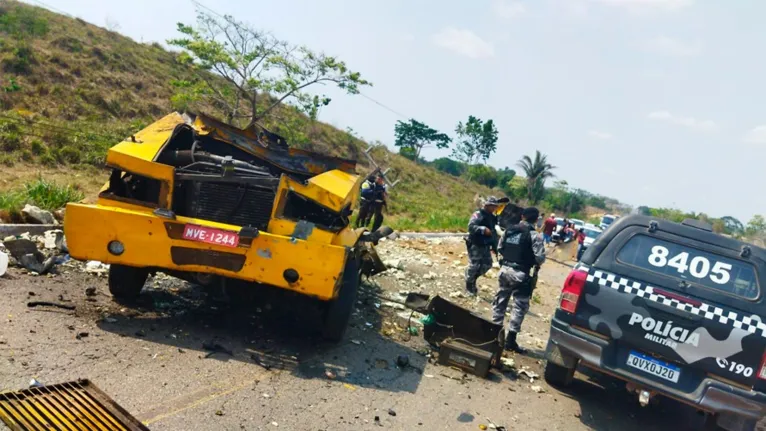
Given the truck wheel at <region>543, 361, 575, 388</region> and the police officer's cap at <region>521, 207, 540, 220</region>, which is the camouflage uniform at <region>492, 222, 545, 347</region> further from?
the truck wheel at <region>543, 361, 575, 388</region>

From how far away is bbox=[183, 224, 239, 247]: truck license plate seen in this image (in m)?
4.60

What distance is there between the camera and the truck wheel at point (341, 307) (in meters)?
5.05

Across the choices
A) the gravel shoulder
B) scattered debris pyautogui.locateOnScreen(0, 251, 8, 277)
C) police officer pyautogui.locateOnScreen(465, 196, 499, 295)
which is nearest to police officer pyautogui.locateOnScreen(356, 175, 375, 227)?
police officer pyautogui.locateOnScreen(465, 196, 499, 295)

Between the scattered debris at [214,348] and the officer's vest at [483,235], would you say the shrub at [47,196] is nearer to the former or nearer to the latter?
the scattered debris at [214,348]

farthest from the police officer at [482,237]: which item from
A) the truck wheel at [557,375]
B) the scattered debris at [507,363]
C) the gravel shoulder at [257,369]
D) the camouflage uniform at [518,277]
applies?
the truck wheel at [557,375]

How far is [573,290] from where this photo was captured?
4684 mm

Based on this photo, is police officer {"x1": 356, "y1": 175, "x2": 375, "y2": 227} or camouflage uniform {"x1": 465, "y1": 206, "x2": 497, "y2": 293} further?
police officer {"x1": 356, "y1": 175, "x2": 375, "y2": 227}

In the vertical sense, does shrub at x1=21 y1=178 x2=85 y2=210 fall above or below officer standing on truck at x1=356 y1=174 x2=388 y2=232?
below

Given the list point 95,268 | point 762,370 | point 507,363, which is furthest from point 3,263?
point 762,370

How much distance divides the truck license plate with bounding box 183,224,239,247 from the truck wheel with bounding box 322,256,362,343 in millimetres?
1008

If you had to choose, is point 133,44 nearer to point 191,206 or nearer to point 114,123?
point 114,123

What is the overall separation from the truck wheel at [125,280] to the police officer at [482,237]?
4533 millimetres

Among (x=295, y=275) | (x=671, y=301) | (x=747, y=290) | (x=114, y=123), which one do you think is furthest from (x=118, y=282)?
(x=114, y=123)

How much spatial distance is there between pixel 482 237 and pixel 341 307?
369 cm
